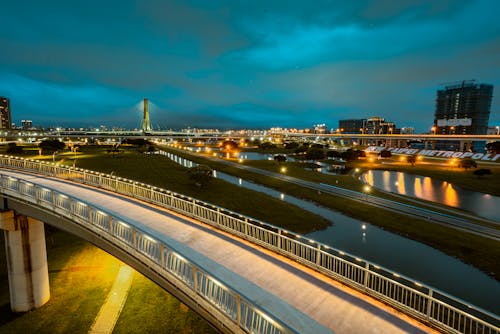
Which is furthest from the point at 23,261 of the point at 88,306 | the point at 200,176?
the point at 200,176

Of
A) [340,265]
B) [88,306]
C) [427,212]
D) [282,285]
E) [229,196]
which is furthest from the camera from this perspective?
[229,196]

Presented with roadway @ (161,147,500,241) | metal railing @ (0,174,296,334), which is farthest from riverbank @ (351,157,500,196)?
metal railing @ (0,174,296,334)

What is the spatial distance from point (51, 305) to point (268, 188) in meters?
36.1

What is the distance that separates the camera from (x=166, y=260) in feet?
37.4

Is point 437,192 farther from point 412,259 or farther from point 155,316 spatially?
point 155,316

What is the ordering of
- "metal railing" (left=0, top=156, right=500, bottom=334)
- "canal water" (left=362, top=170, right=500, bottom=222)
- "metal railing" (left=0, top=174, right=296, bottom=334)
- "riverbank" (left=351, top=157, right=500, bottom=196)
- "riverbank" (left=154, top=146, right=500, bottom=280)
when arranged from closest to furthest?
"metal railing" (left=0, top=174, right=296, bottom=334) < "metal railing" (left=0, top=156, right=500, bottom=334) < "riverbank" (left=154, top=146, right=500, bottom=280) < "canal water" (left=362, top=170, right=500, bottom=222) < "riverbank" (left=351, top=157, right=500, bottom=196)

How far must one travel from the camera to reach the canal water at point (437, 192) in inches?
1560

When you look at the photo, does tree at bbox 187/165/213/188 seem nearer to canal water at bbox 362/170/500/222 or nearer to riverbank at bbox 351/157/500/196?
canal water at bbox 362/170/500/222

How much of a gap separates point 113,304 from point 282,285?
14.8m

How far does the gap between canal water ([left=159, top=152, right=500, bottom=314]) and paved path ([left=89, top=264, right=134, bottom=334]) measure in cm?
1835

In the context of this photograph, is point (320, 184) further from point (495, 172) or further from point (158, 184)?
point (495, 172)

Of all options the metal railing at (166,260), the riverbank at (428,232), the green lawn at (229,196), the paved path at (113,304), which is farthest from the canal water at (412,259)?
the paved path at (113,304)

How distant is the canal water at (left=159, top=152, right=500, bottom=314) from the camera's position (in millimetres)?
18609

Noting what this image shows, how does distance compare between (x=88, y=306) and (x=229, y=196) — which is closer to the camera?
(x=88, y=306)
